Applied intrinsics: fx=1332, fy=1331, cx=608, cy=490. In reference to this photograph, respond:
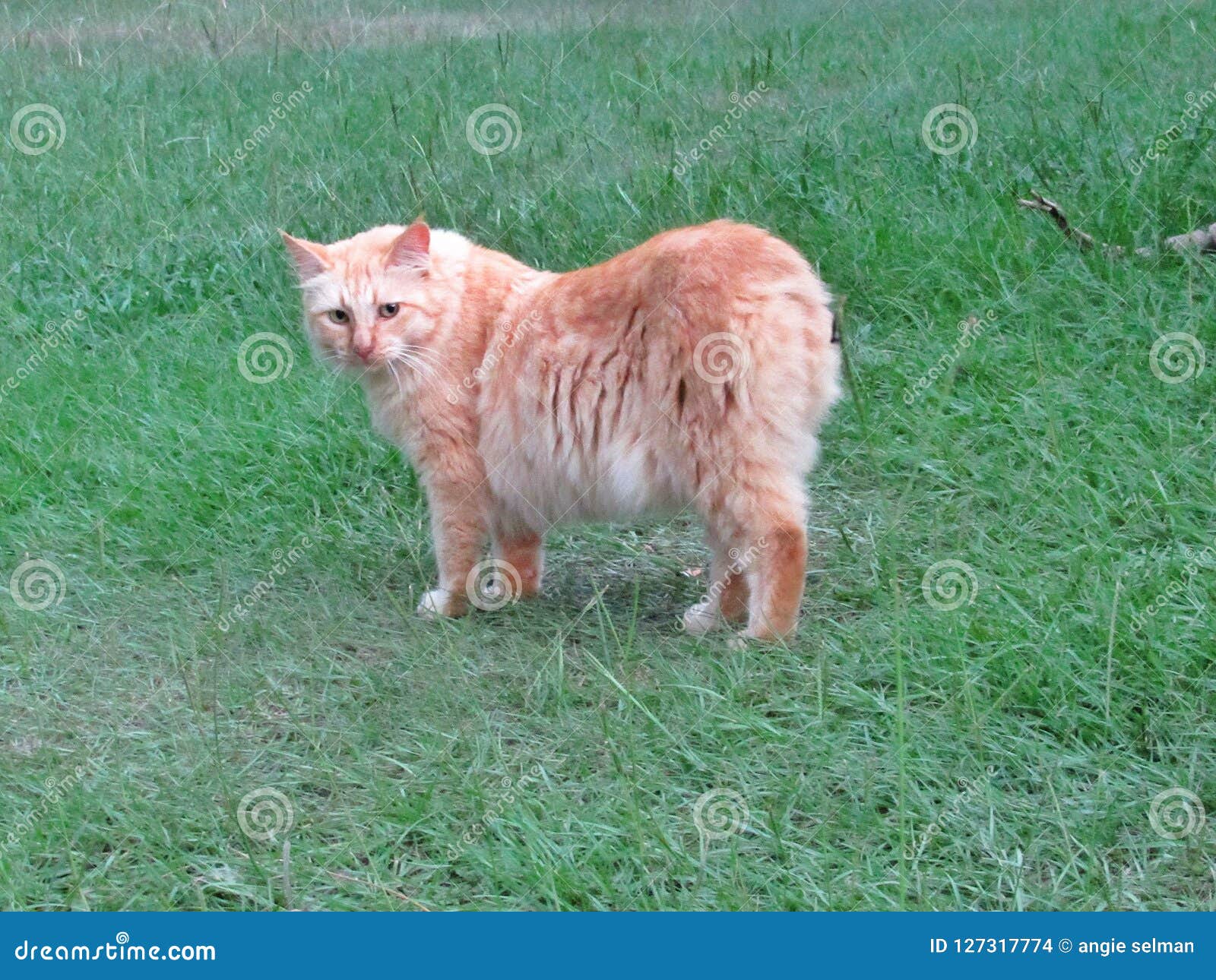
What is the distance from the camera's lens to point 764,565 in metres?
3.90

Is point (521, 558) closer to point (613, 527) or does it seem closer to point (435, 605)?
point (435, 605)

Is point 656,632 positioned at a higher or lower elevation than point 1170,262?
lower

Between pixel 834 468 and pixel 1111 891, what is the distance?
2.52 meters

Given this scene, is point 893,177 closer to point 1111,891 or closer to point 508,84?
point 508,84

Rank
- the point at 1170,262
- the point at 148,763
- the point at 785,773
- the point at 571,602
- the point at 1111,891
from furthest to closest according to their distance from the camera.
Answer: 1. the point at 1170,262
2. the point at 571,602
3. the point at 148,763
4. the point at 785,773
5. the point at 1111,891

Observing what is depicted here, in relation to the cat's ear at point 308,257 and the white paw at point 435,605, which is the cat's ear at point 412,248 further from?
the white paw at point 435,605

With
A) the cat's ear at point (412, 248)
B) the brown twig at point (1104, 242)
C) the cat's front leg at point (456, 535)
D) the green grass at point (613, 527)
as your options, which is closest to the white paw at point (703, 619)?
the green grass at point (613, 527)

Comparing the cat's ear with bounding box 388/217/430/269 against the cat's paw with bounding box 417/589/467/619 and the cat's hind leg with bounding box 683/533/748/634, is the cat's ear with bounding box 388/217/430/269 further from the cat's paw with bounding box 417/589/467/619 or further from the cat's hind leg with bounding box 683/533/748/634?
the cat's hind leg with bounding box 683/533/748/634

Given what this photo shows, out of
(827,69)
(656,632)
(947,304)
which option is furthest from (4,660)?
(827,69)

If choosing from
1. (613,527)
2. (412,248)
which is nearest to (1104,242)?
(613,527)

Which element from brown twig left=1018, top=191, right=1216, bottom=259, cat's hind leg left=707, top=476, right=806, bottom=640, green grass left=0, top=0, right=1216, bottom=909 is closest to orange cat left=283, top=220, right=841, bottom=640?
cat's hind leg left=707, top=476, right=806, bottom=640

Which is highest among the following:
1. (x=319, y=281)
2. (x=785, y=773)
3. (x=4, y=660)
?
(x=319, y=281)

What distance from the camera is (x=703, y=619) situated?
4.21 m

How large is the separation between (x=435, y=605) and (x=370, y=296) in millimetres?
1042
